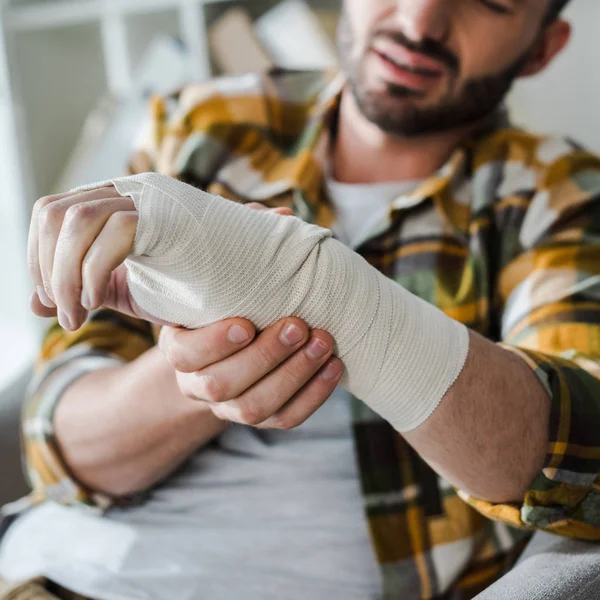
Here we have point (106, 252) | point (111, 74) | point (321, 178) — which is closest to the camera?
point (106, 252)

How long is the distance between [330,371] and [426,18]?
1.67 feet

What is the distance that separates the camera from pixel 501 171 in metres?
0.91

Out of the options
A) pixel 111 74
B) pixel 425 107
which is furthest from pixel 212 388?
pixel 111 74

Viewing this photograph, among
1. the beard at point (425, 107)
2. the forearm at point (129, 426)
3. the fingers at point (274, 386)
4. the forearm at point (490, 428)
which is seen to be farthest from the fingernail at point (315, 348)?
the beard at point (425, 107)

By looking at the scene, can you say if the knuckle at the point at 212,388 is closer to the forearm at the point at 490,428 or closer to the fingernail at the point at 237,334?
the fingernail at the point at 237,334

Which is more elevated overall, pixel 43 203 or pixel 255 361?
pixel 43 203

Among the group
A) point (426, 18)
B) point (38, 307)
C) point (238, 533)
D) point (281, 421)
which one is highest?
point (426, 18)

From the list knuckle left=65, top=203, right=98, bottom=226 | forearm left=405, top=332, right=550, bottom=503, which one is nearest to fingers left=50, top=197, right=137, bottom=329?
knuckle left=65, top=203, right=98, bottom=226

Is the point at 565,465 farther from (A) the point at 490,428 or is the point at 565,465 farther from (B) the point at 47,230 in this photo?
(B) the point at 47,230

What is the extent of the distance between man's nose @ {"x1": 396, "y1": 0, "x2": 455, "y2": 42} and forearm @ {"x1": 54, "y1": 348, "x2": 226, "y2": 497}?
48 centimetres

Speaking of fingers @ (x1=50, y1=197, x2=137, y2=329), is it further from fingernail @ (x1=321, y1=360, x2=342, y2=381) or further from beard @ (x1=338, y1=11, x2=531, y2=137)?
beard @ (x1=338, y1=11, x2=531, y2=137)

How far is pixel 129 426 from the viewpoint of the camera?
2.58 ft

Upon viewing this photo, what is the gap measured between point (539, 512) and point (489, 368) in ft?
0.43

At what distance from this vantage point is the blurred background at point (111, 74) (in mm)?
1380
